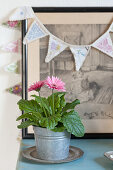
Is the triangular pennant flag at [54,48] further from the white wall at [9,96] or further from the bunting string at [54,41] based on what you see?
the white wall at [9,96]

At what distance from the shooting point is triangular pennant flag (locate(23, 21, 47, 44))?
1467mm

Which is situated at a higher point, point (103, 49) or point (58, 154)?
point (103, 49)

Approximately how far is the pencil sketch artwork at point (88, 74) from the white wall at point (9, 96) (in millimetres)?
148

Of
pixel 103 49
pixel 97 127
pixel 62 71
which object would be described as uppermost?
pixel 103 49

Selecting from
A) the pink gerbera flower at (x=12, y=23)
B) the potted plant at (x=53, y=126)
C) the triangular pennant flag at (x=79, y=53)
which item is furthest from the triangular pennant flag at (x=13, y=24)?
the potted plant at (x=53, y=126)

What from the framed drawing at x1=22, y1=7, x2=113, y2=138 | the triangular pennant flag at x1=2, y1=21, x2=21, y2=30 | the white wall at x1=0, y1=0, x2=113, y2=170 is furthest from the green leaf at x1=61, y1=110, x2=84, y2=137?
the triangular pennant flag at x1=2, y1=21, x2=21, y2=30

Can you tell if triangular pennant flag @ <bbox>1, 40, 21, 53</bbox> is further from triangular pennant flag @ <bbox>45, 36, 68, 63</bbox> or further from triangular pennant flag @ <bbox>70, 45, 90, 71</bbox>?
triangular pennant flag @ <bbox>70, 45, 90, 71</bbox>

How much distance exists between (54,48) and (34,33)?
0.41 ft

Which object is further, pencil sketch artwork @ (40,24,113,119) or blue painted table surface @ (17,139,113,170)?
pencil sketch artwork @ (40,24,113,119)

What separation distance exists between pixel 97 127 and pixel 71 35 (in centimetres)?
49

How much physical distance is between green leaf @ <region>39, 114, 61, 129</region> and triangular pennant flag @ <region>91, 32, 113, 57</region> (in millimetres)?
497

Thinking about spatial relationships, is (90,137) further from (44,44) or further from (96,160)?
(44,44)

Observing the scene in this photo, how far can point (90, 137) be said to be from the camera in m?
1.48

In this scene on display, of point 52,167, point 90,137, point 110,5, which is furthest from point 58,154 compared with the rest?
point 110,5
